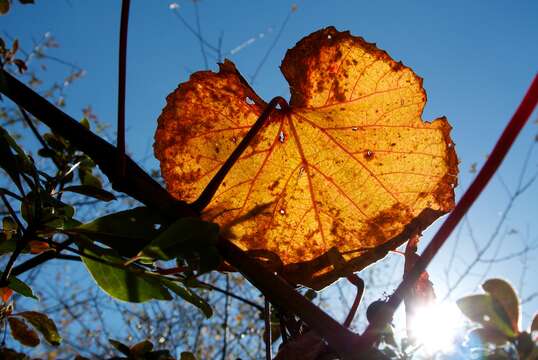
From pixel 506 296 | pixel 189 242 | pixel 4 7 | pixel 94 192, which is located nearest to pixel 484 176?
pixel 506 296

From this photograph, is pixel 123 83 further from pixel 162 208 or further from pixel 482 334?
pixel 482 334

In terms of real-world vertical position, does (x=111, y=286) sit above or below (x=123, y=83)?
→ below

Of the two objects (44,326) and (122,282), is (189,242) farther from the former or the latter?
(44,326)

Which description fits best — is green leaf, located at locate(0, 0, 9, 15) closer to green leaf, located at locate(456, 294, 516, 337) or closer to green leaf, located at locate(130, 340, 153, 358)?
green leaf, located at locate(130, 340, 153, 358)

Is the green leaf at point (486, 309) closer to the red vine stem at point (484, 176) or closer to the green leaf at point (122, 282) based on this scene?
the red vine stem at point (484, 176)

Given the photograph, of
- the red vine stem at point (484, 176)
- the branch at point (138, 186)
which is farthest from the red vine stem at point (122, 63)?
the red vine stem at point (484, 176)

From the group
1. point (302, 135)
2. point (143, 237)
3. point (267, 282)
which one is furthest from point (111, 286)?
point (302, 135)
